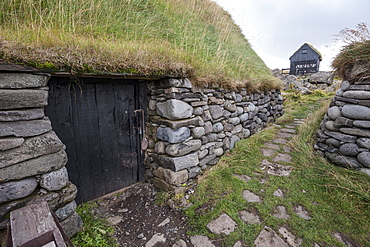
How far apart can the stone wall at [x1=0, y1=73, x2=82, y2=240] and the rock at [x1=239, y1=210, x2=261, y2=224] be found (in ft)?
7.07

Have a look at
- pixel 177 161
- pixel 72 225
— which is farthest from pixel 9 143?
pixel 177 161

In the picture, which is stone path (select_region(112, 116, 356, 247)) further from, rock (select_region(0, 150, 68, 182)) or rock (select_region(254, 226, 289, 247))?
rock (select_region(0, 150, 68, 182))

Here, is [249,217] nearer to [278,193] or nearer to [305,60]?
[278,193]

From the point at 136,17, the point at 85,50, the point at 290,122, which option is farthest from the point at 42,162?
the point at 290,122

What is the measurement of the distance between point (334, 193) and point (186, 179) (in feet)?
7.44

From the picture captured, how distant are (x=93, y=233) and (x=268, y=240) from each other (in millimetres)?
2064

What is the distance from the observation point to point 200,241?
221 centimetres

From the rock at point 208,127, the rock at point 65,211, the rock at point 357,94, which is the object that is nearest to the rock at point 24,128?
the rock at point 65,211

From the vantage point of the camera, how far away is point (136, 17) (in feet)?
14.1

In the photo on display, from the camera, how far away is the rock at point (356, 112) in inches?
119

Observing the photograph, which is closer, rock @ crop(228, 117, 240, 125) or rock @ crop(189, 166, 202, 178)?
rock @ crop(189, 166, 202, 178)

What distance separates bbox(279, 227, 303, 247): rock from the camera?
210cm

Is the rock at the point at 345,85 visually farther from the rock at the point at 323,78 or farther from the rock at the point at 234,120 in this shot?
the rock at the point at 323,78

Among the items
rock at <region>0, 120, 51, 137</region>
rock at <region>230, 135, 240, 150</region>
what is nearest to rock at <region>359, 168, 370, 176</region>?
rock at <region>230, 135, 240, 150</region>
